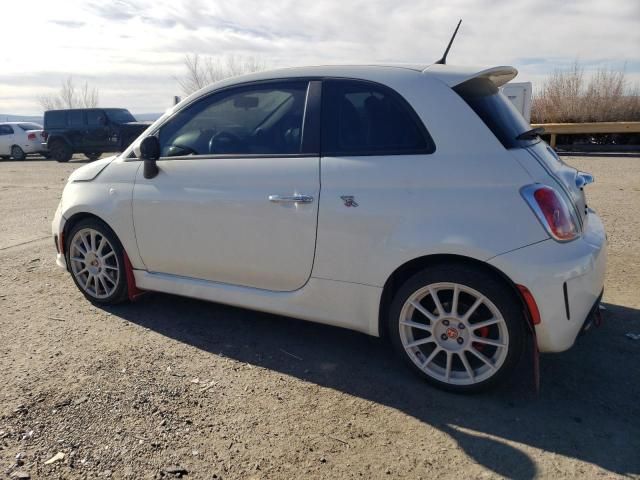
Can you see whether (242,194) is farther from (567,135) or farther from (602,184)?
(567,135)

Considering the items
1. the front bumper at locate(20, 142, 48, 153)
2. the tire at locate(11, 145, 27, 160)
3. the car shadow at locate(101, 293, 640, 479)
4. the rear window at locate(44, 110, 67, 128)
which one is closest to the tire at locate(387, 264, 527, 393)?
the car shadow at locate(101, 293, 640, 479)

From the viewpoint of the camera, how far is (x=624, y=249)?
5.62 metres

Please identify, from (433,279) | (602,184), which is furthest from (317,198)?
(602,184)

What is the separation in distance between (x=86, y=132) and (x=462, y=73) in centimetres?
1924

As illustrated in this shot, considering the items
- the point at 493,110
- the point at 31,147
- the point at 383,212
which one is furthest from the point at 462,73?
the point at 31,147

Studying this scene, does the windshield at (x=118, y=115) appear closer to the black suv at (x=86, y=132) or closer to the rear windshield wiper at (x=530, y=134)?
the black suv at (x=86, y=132)

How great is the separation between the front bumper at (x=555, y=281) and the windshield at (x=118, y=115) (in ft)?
63.6

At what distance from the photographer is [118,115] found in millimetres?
19797

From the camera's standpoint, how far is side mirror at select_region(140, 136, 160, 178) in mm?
3809

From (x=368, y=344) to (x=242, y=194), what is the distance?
1.35 meters

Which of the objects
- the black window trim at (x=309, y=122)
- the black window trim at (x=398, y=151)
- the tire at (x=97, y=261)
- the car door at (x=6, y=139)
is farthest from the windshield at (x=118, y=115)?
the black window trim at (x=398, y=151)

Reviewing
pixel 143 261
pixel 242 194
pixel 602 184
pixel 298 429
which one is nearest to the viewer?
pixel 298 429

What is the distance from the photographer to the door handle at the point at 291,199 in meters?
3.23

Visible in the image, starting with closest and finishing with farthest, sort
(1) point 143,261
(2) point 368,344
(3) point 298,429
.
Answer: (3) point 298,429 < (2) point 368,344 < (1) point 143,261
